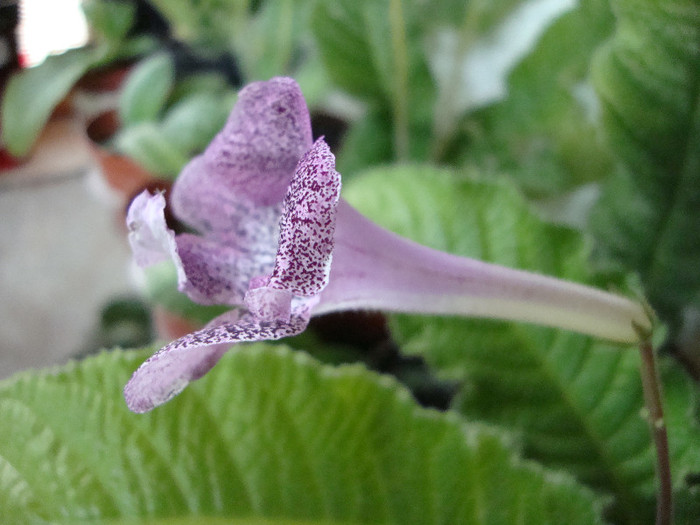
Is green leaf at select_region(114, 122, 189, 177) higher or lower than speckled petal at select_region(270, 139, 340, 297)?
lower

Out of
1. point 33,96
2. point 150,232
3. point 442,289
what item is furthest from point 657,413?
point 33,96

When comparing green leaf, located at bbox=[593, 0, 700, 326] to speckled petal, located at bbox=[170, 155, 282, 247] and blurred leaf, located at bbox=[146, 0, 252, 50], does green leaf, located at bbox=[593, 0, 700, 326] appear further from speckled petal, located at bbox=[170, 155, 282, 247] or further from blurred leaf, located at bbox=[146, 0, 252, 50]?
blurred leaf, located at bbox=[146, 0, 252, 50]

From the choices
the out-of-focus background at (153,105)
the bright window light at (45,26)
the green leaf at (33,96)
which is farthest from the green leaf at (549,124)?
the bright window light at (45,26)

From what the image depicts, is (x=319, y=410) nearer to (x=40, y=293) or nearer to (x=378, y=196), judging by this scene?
(x=378, y=196)

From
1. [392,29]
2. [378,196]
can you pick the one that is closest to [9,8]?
[392,29]

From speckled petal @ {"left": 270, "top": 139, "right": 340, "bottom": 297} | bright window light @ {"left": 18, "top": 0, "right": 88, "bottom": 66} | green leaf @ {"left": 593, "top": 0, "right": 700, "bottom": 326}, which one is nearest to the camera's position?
speckled petal @ {"left": 270, "top": 139, "right": 340, "bottom": 297}

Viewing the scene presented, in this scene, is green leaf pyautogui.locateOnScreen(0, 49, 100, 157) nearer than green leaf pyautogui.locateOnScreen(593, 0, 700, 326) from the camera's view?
No

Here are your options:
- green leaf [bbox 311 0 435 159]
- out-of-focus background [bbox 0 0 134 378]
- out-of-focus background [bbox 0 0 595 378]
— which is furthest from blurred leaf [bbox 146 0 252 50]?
green leaf [bbox 311 0 435 159]

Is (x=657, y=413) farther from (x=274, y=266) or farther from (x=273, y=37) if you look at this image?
(x=273, y=37)
